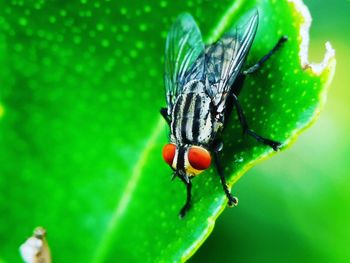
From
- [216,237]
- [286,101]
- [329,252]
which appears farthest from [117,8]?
[329,252]

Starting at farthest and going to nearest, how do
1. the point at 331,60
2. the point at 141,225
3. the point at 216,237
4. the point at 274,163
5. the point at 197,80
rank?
the point at 274,163 → the point at 216,237 → the point at 197,80 → the point at 141,225 → the point at 331,60

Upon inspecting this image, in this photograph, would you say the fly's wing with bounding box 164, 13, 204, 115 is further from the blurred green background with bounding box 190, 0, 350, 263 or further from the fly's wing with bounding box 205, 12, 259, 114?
the blurred green background with bounding box 190, 0, 350, 263

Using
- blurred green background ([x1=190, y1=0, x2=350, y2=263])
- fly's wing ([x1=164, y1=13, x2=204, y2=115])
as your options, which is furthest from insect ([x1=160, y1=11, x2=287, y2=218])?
blurred green background ([x1=190, y1=0, x2=350, y2=263])

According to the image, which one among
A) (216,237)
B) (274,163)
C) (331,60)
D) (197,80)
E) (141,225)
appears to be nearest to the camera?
(331,60)

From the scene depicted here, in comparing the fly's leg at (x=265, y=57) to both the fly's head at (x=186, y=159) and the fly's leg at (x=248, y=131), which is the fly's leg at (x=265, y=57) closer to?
the fly's leg at (x=248, y=131)

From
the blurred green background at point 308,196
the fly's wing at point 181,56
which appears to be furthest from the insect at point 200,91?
the blurred green background at point 308,196

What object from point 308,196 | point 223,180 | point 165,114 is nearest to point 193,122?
point 165,114

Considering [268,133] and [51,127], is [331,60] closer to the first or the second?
[268,133]

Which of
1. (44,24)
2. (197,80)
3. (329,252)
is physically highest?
(44,24)
